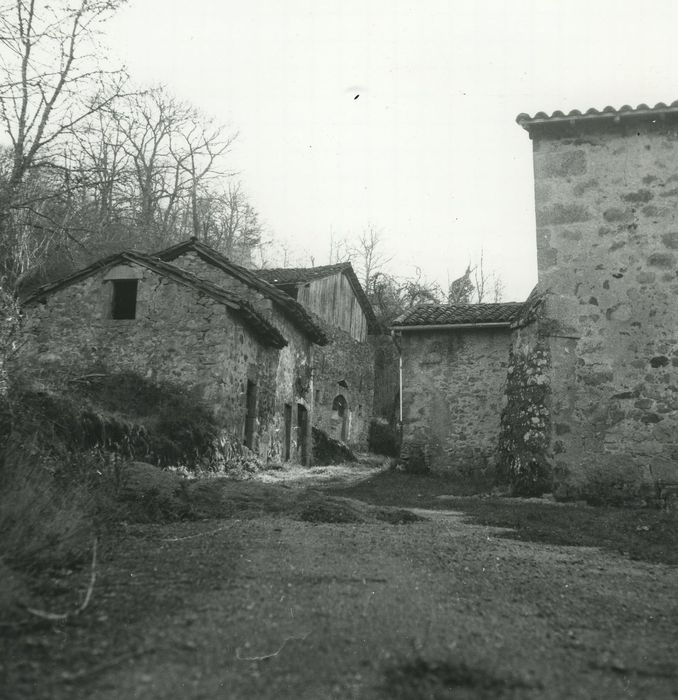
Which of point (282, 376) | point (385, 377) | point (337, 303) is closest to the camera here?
point (282, 376)

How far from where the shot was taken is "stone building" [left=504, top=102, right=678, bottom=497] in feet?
30.8

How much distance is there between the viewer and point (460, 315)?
1584 centimetres

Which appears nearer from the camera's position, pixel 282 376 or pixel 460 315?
pixel 460 315

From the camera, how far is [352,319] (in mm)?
27859

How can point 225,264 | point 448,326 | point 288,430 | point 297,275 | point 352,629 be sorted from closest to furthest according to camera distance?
point 352,629 < point 448,326 < point 225,264 < point 288,430 < point 297,275

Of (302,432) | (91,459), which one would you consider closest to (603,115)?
(91,459)

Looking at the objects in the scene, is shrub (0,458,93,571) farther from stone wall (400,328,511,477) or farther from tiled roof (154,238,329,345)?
tiled roof (154,238,329,345)

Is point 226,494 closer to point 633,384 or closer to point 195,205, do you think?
point 633,384

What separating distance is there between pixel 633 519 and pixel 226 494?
446cm

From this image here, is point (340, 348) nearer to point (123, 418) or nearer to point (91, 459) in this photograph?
point (123, 418)

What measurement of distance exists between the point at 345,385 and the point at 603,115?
1781cm

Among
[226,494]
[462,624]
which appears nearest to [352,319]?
[226,494]

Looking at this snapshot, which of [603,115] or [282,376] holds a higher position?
[603,115]

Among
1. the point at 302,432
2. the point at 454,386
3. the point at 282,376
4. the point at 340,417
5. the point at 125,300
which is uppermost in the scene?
the point at 125,300
